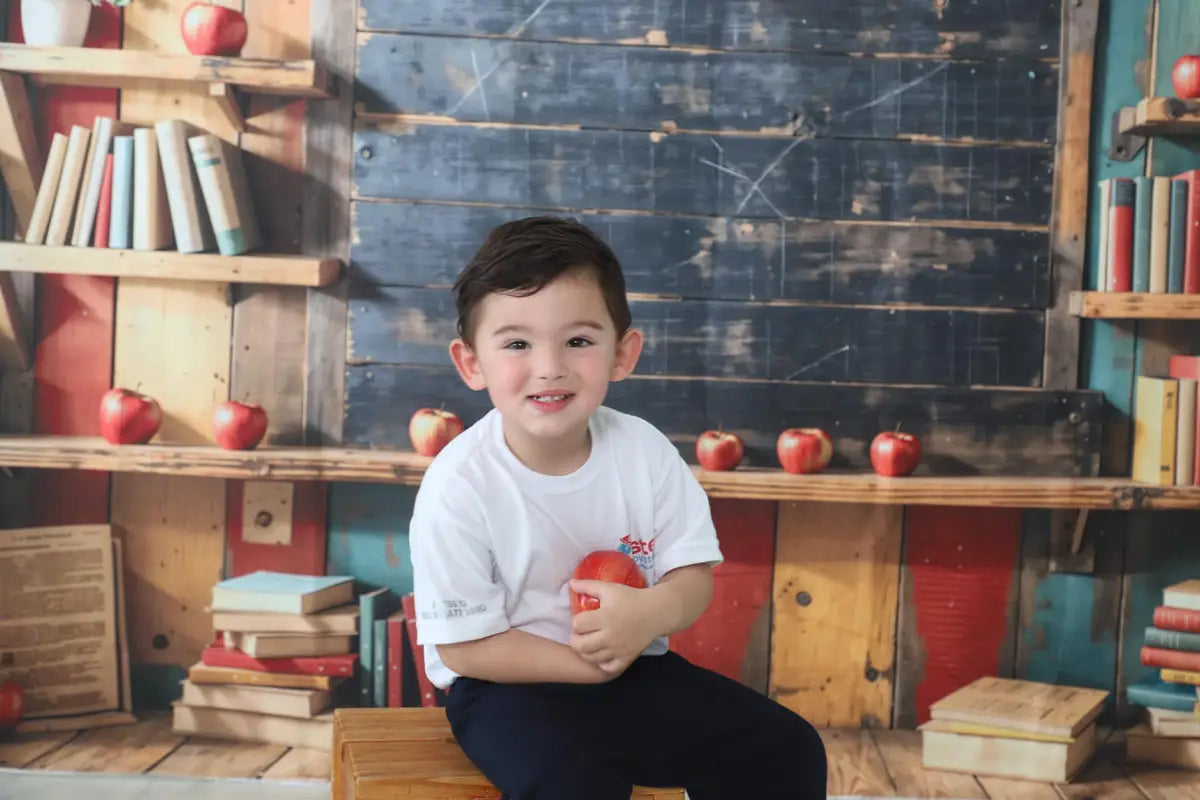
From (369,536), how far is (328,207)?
1.99 feet

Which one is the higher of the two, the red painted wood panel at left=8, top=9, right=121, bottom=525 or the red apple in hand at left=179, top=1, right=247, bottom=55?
the red apple in hand at left=179, top=1, right=247, bottom=55

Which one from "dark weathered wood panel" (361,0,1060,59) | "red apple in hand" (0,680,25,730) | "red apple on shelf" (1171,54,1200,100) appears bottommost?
"red apple in hand" (0,680,25,730)

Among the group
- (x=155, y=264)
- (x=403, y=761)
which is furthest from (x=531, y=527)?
(x=155, y=264)

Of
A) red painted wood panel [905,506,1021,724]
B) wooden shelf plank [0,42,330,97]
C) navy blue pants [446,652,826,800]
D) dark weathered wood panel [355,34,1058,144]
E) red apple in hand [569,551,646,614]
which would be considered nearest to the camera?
navy blue pants [446,652,826,800]

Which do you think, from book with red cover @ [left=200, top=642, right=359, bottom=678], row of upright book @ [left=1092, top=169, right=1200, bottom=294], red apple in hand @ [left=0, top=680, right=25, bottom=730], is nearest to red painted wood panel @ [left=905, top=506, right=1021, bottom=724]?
row of upright book @ [left=1092, top=169, right=1200, bottom=294]

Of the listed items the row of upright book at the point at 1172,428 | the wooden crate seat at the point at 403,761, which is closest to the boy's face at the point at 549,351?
the wooden crate seat at the point at 403,761

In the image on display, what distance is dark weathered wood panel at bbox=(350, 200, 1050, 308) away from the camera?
2.58 meters

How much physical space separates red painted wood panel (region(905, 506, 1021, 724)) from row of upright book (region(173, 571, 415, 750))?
96cm

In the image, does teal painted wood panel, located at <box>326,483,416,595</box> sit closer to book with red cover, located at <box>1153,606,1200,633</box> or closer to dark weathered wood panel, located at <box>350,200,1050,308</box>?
dark weathered wood panel, located at <box>350,200,1050,308</box>

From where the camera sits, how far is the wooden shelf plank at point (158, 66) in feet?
8.07

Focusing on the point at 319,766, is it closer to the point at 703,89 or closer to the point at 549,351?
the point at 549,351

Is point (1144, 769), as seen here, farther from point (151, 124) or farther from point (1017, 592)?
point (151, 124)

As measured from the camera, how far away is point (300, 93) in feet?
8.34

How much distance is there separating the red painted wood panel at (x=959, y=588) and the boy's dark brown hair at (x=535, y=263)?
125 centimetres
